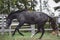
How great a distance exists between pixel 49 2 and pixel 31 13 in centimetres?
1058

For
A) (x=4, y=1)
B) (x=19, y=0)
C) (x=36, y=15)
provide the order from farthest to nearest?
(x=19, y=0) < (x=4, y=1) < (x=36, y=15)

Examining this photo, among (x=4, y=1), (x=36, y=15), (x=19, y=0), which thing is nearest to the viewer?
(x=36, y=15)

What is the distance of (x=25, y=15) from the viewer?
13.7m

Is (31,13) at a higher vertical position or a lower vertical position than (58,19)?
higher

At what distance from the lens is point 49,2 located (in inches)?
946

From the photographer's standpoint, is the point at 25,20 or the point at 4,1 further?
the point at 4,1

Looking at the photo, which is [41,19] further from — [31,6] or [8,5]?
[31,6]

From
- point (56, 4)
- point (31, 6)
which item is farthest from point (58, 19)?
point (56, 4)

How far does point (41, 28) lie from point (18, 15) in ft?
4.12

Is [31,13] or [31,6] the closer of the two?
[31,13]

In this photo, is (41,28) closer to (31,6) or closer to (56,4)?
(31,6)

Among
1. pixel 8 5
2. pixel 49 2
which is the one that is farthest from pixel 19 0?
pixel 49 2

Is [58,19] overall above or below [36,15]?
below

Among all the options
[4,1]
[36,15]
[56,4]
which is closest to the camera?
[36,15]
